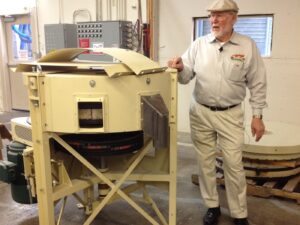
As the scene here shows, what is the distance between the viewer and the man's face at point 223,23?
190cm

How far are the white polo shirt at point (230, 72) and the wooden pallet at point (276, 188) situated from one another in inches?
30.4

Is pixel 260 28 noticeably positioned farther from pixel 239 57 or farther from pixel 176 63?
pixel 176 63

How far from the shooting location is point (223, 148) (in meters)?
2.02

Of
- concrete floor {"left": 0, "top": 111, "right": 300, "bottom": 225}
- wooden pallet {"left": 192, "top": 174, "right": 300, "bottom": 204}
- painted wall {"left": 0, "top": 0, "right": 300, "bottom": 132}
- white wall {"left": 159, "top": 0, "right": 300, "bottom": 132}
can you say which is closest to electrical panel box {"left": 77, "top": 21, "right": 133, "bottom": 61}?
painted wall {"left": 0, "top": 0, "right": 300, "bottom": 132}

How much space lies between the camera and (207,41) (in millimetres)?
2031

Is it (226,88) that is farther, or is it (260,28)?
(260,28)

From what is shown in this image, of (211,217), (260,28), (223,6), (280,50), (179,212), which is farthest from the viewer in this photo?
(260,28)

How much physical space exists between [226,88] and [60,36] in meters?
A: 2.92

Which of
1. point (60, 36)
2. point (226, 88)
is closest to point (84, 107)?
point (226, 88)

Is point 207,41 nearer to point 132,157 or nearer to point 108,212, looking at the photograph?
point 132,157

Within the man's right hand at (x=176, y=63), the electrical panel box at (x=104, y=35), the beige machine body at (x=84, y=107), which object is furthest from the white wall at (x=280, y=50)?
the beige machine body at (x=84, y=107)

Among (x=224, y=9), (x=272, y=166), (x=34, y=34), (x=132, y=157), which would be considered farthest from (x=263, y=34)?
(x=34, y=34)

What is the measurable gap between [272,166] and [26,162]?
5.96 ft

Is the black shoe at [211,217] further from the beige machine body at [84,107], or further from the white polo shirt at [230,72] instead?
the white polo shirt at [230,72]
